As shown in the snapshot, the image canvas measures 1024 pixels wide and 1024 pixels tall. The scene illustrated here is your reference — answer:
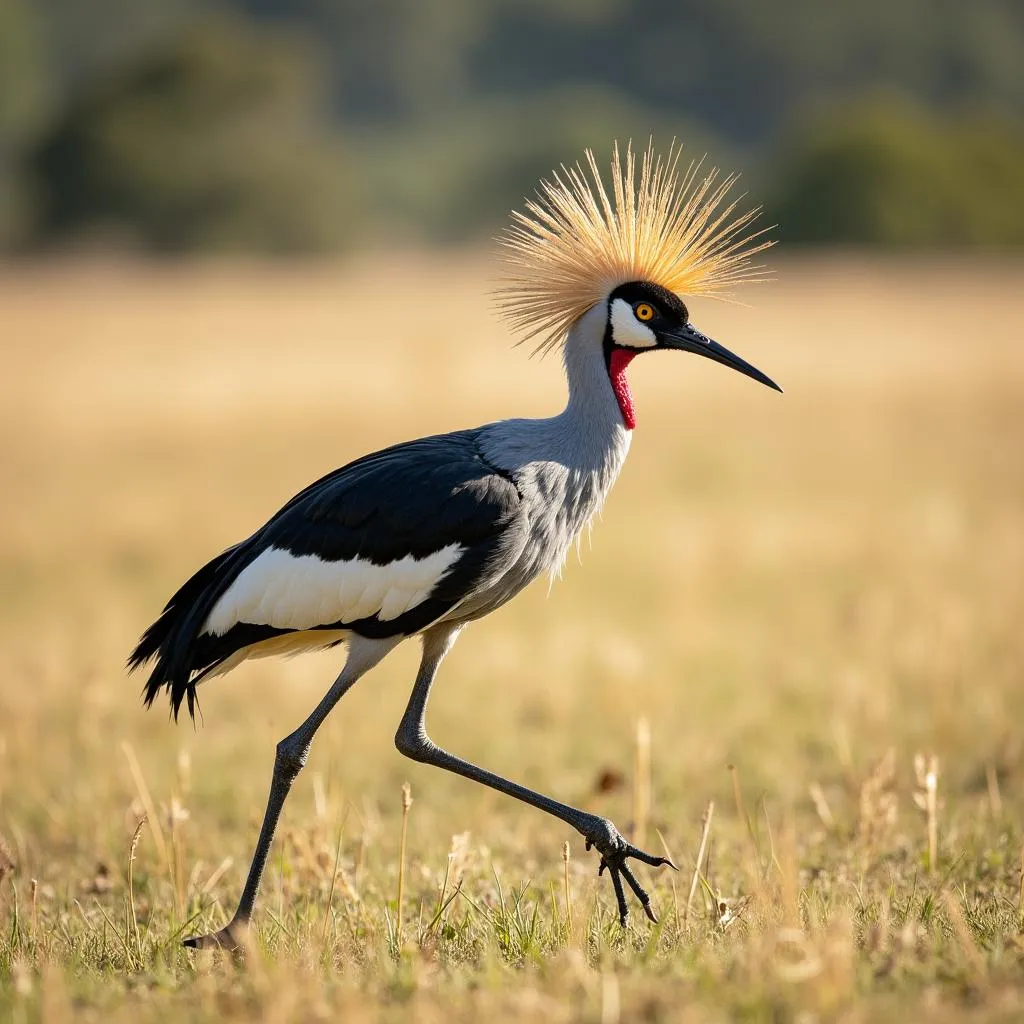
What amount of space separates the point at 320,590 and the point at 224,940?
1143 millimetres

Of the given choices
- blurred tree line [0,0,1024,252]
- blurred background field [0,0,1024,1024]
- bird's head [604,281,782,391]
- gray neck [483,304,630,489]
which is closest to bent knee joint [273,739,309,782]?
blurred background field [0,0,1024,1024]

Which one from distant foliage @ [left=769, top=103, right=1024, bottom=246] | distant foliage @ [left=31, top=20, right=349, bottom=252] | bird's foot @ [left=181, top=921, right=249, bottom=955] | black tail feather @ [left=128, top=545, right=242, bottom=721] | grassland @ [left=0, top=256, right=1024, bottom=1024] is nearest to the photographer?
grassland @ [left=0, top=256, right=1024, bottom=1024]

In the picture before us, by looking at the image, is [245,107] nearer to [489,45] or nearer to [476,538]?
[489,45]

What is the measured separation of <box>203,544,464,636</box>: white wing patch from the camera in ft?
15.7

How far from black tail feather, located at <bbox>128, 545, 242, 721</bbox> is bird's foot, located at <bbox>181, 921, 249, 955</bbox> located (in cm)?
75

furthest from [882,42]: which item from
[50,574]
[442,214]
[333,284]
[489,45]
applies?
[50,574]

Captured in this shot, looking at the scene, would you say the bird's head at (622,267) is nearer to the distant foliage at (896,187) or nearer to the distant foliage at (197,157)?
the distant foliage at (896,187)

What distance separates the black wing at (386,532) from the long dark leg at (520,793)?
360 millimetres

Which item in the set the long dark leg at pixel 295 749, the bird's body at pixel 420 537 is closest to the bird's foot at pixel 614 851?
the bird's body at pixel 420 537

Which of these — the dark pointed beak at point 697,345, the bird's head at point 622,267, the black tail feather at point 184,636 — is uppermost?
the bird's head at point 622,267

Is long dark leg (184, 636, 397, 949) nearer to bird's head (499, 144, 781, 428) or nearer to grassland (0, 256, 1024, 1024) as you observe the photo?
grassland (0, 256, 1024, 1024)

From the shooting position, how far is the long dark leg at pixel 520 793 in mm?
4734

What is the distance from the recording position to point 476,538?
15.6 ft

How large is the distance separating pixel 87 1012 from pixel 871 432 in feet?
48.3
